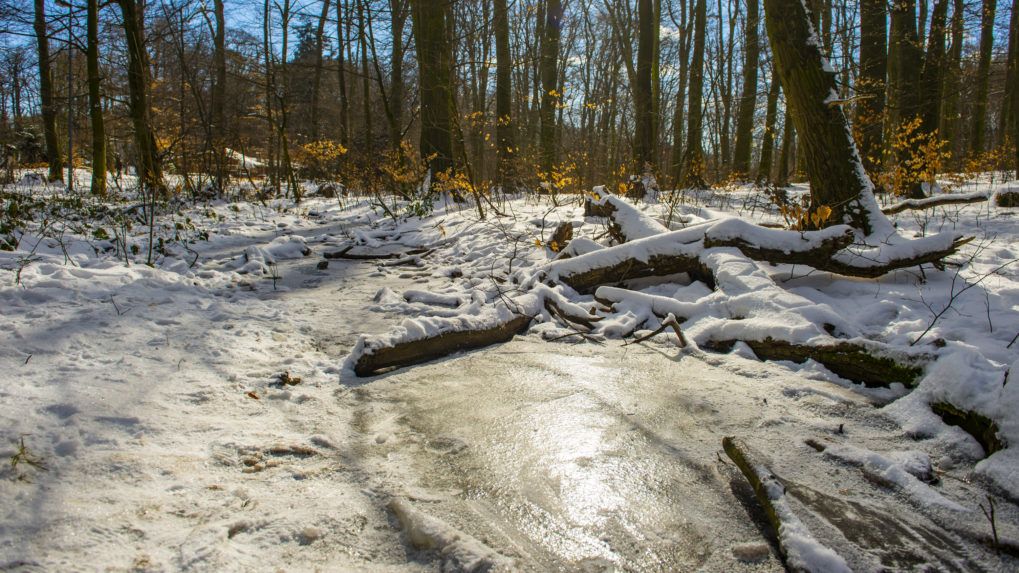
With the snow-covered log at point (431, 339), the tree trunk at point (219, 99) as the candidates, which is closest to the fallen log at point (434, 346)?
the snow-covered log at point (431, 339)

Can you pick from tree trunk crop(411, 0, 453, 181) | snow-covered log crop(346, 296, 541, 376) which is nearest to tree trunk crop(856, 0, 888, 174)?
tree trunk crop(411, 0, 453, 181)

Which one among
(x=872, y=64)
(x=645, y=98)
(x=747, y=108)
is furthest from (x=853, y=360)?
(x=747, y=108)

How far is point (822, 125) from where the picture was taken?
4.20 m

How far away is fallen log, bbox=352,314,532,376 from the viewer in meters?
2.87

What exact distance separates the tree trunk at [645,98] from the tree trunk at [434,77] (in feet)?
12.3

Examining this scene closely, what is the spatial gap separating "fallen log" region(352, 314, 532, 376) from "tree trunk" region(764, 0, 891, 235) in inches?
111

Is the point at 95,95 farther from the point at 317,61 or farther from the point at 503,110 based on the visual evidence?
the point at 503,110

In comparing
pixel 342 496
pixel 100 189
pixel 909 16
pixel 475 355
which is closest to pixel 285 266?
pixel 475 355

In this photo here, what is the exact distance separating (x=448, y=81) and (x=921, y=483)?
7619 millimetres

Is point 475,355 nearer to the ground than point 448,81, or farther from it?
nearer to the ground

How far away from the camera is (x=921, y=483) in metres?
1.78

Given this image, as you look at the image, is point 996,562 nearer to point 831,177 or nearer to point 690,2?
point 831,177

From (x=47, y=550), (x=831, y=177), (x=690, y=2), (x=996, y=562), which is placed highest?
(x=690, y=2)

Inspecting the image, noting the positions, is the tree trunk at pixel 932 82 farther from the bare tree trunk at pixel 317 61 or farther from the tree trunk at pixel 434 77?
the bare tree trunk at pixel 317 61
